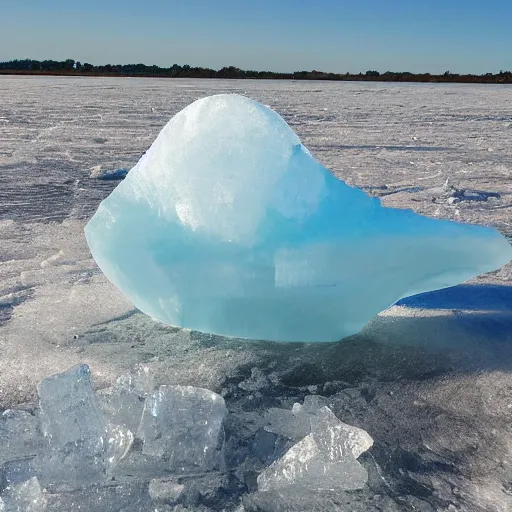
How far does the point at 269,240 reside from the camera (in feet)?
5.57

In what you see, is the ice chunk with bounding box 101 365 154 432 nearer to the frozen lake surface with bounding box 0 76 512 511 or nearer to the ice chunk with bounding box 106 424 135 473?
the ice chunk with bounding box 106 424 135 473

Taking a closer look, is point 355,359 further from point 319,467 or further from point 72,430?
point 72,430

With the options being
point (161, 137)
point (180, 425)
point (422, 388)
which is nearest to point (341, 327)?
point (422, 388)

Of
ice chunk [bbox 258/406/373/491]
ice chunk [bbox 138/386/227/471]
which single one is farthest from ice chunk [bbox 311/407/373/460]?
ice chunk [bbox 138/386/227/471]

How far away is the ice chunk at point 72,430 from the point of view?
47.1 inches

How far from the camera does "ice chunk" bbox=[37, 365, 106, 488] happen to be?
1.20 m

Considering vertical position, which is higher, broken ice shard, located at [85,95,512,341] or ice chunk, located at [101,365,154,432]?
broken ice shard, located at [85,95,512,341]

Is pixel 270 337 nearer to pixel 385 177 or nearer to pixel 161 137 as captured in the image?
pixel 161 137

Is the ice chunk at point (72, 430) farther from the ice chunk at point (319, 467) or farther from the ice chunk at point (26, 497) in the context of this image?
the ice chunk at point (319, 467)

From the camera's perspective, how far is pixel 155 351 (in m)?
1.75

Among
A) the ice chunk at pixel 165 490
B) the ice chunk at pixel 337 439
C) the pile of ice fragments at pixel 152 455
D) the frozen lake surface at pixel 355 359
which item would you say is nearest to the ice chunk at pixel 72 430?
the pile of ice fragments at pixel 152 455

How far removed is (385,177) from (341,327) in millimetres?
2934

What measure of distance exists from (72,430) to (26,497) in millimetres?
150

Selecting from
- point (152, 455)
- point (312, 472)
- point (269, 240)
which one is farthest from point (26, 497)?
point (269, 240)
